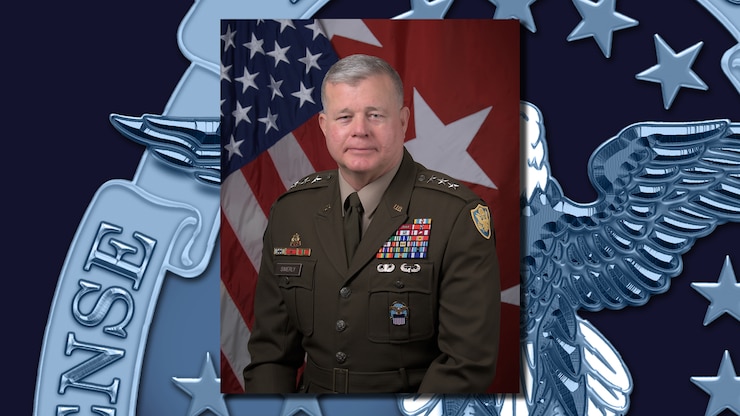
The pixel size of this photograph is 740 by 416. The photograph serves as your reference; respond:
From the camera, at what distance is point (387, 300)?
10.5ft

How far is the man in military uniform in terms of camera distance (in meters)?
3.18

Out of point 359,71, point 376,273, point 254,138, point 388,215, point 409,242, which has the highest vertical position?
point 359,71

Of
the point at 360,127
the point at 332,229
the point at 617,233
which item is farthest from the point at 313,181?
the point at 617,233

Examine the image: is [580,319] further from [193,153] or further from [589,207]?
[193,153]

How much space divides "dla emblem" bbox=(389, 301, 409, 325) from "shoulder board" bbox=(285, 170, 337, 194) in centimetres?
57

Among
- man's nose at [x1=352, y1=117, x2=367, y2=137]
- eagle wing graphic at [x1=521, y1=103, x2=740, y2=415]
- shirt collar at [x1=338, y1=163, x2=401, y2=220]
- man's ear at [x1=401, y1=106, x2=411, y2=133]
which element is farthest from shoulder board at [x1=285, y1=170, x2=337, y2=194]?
eagle wing graphic at [x1=521, y1=103, x2=740, y2=415]

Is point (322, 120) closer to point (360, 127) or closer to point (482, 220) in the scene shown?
point (360, 127)

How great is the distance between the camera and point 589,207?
3.36 metres

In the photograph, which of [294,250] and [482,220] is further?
[294,250]

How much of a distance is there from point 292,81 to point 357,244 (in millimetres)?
717

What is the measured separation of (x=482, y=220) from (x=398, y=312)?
486 mm

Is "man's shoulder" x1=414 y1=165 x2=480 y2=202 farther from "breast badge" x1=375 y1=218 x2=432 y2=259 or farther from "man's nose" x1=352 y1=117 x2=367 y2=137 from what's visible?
"man's nose" x1=352 y1=117 x2=367 y2=137

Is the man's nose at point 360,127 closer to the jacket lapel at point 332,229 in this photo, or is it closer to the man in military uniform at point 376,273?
the man in military uniform at point 376,273

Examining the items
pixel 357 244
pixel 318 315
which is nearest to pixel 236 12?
pixel 357 244
